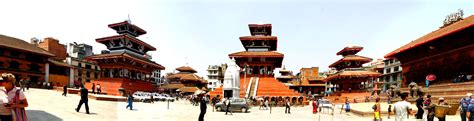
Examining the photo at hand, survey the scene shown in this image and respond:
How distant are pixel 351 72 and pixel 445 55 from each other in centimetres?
2355

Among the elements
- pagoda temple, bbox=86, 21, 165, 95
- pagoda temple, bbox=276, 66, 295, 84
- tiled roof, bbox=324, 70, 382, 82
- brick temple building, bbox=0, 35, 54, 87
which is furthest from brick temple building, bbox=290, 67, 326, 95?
→ brick temple building, bbox=0, 35, 54, 87

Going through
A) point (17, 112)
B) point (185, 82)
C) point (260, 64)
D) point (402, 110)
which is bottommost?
point (185, 82)

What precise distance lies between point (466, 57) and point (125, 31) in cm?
3945

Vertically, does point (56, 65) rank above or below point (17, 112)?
above

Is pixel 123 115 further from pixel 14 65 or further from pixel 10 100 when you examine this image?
pixel 14 65

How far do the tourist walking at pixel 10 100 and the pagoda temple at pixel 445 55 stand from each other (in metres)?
25.7

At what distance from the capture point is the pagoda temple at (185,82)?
6781 cm

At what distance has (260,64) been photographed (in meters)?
47.8

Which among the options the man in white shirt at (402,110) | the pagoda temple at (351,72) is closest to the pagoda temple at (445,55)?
the pagoda temple at (351,72)

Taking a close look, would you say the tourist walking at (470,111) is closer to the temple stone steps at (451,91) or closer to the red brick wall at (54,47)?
the temple stone steps at (451,91)

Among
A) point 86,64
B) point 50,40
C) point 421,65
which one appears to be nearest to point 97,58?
point 50,40

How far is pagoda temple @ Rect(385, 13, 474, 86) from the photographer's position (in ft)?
78.2

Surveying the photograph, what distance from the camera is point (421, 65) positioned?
1240 inches

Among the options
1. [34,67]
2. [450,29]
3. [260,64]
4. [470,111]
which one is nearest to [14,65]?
[34,67]
